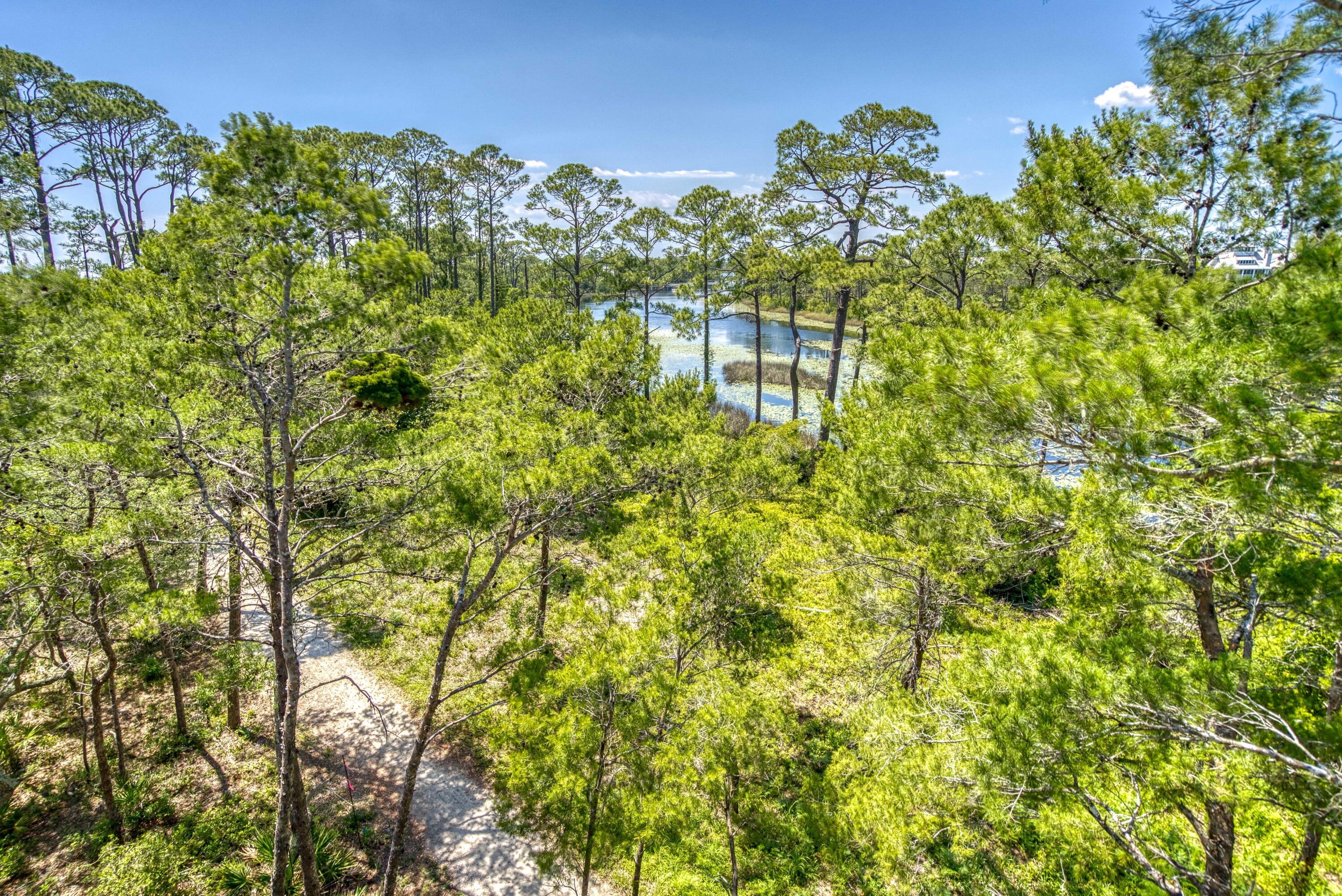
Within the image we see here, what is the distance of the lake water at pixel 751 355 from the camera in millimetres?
24078

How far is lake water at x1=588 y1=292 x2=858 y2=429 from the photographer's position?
79.0 feet

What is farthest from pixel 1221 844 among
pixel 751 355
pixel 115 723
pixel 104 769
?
pixel 751 355

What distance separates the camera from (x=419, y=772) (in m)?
8.49

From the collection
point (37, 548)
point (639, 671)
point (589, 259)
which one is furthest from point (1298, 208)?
point (589, 259)

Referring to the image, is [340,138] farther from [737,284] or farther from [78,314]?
[78,314]

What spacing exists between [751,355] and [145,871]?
3439 centimetres

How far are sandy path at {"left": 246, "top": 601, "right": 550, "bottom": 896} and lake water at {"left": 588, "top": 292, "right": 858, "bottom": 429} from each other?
28.8ft

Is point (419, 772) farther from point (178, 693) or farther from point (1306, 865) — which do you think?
point (1306, 865)

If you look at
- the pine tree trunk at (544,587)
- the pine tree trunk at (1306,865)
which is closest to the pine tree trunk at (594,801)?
the pine tree trunk at (544,587)

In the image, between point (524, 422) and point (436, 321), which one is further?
point (524, 422)

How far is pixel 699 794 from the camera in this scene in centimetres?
553

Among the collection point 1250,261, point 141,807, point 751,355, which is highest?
point 1250,261

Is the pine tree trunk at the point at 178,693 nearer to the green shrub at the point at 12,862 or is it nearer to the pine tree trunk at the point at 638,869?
the green shrub at the point at 12,862

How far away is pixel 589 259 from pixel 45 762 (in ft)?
66.4
